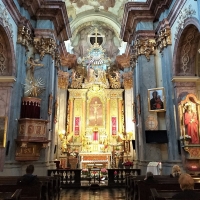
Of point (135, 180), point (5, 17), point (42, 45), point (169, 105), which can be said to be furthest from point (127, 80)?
point (135, 180)

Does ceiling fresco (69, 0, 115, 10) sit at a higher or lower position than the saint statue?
higher

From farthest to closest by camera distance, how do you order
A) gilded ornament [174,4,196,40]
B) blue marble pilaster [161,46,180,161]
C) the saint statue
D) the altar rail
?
1. the altar rail
2. blue marble pilaster [161,46,180,161]
3. the saint statue
4. gilded ornament [174,4,196,40]

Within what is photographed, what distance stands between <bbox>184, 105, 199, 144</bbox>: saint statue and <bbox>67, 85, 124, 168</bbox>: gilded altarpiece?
6.88 m

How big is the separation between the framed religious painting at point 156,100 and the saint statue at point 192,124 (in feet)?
4.30

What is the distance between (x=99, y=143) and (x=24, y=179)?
37.1ft

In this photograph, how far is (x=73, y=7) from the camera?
17047mm

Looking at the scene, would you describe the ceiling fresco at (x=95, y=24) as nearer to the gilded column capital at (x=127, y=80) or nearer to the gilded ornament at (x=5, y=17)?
the gilded column capital at (x=127, y=80)

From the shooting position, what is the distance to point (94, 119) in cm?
1627

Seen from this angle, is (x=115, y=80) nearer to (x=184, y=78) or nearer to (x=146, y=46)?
(x=146, y=46)

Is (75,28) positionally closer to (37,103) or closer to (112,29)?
(112,29)

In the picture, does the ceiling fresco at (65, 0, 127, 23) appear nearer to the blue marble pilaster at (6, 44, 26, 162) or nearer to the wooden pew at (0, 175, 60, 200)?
the blue marble pilaster at (6, 44, 26, 162)

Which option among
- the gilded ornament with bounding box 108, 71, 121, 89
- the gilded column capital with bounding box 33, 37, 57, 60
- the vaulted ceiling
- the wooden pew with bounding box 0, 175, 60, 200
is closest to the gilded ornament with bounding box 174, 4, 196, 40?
the gilded column capital with bounding box 33, 37, 57, 60

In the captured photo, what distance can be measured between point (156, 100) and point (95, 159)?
6.00 m

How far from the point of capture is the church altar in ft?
45.1
